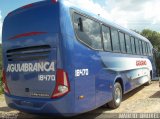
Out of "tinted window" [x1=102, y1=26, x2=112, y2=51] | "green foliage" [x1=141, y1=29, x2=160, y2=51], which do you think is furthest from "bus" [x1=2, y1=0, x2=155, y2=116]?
"green foliage" [x1=141, y1=29, x2=160, y2=51]

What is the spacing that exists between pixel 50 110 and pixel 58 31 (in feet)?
6.15

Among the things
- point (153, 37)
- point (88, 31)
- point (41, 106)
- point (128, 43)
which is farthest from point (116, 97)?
point (153, 37)

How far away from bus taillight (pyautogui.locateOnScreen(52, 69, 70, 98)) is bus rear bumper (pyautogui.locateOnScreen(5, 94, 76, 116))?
0.23m

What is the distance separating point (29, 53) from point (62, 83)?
1.35m

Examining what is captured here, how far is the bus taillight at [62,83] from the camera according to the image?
6.63 metres

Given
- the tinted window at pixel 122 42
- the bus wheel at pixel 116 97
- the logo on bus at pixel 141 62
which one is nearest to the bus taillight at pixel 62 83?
the bus wheel at pixel 116 97

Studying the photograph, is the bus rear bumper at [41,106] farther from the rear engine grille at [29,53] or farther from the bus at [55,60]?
the rear engine grille at [29,53]

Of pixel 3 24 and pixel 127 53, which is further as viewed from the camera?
pixel 127 53

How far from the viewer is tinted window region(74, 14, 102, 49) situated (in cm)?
731

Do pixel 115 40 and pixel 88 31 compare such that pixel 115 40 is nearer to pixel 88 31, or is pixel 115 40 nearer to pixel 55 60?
pixel 88 31

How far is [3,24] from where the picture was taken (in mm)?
8219

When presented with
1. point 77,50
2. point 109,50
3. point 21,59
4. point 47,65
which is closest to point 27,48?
point 21,59

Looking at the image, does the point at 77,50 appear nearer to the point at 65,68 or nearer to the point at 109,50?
the point at 65,68

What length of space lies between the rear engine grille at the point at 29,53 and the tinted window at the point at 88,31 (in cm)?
94
